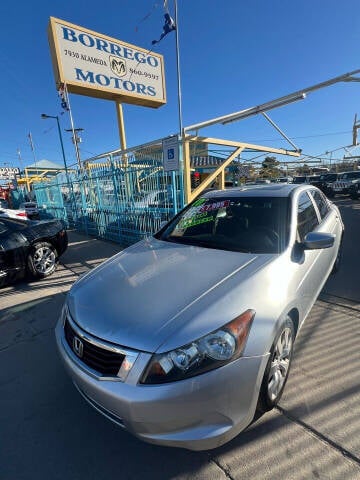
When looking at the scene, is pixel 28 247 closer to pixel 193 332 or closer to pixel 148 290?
pixel 148 290

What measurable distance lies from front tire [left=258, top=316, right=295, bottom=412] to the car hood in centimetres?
53

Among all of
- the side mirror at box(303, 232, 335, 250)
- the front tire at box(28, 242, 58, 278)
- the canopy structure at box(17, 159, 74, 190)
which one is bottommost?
the front tire at box(28, 242, 58, 278)

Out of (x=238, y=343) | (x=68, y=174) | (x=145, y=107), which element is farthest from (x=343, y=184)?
(x=238, y=343)

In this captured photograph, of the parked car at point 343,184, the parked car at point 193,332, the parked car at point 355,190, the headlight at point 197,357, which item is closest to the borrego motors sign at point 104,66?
the parked car at point 193,332

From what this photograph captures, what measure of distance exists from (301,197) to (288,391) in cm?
198

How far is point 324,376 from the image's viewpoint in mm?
2295

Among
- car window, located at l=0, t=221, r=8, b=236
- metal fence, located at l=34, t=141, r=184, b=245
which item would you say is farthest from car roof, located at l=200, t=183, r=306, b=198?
car window, located at l=0, t=221, r=8, b=236

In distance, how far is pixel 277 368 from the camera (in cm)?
190

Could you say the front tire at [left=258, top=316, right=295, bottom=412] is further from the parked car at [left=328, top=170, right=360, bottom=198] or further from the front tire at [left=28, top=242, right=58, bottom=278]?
the parked car at [left=328, top=170, right=360, bottom=198]

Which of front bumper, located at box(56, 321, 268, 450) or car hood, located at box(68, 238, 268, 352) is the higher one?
car hood, located at box(68, 238, 268, 352)

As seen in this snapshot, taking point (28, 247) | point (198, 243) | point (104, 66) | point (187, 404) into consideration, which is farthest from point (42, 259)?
point (104, 66)

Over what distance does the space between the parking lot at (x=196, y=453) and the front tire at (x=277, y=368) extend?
0.69ft

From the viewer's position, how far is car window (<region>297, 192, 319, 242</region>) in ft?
8.48

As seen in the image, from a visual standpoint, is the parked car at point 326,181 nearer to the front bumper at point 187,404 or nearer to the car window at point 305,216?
the car window at point 305,216
